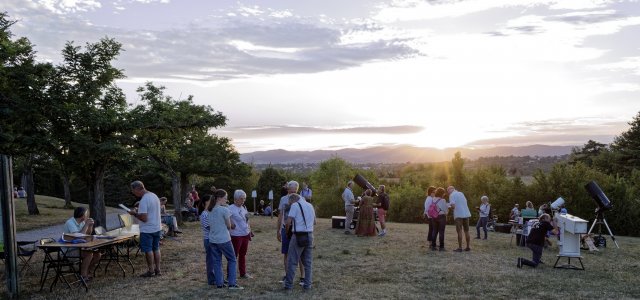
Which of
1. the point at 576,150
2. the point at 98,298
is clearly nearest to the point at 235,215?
the point at 98,298

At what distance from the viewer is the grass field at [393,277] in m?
9.23

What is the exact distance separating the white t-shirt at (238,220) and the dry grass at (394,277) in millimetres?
1009

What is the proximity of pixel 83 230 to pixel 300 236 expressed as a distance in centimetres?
439

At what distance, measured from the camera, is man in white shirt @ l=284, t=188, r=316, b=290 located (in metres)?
9.20

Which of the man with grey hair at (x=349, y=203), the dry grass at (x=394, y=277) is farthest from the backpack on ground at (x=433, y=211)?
the man with grey hair at (x=349, y=203)

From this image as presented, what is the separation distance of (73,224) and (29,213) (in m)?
18.9

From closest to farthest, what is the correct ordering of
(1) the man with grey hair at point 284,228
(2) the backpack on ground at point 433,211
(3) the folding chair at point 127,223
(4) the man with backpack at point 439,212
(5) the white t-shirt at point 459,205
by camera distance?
(1) the man with grey hair at point 284,228 < (3) the folding chair at point 127,223 < (5) the white t-shirt at point 459,205 < (4) the man with backpack at point 439,212 < (2) the backpack on ground at point 433,211

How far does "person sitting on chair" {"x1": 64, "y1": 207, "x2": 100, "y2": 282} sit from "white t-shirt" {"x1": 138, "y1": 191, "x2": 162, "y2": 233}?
Answer: 1.11 meters

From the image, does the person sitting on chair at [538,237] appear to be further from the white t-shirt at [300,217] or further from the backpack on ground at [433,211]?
the white t-shirt at [300,217]

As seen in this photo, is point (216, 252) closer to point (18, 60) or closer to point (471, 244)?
point (471, 244)

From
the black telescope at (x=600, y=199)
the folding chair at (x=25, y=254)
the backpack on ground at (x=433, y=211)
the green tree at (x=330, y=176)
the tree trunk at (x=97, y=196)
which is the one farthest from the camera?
the green tree at (x=330, y=176)

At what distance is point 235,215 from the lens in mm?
9852

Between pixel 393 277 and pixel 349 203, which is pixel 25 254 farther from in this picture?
pixel 349 203

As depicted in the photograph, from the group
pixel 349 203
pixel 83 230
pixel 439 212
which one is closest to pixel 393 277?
pixel 439 212
